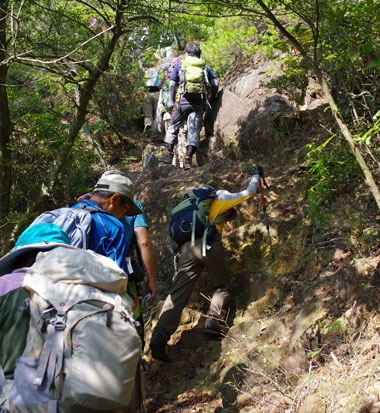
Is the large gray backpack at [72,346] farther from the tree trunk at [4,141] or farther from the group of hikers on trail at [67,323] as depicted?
the tree trunk at [4,141]

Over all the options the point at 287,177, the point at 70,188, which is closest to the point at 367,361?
the point at 287,177

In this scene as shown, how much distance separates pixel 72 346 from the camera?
2.00 metres

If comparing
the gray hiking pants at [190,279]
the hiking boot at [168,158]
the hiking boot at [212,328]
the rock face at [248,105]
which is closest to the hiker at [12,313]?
the gray hiking pants at [190,279]

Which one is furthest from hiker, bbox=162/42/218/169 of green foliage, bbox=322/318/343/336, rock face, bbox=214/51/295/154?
green foliage, bbox=322/318/343/336

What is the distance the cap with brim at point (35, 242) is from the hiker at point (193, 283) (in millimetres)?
2489

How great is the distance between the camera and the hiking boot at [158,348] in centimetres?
482

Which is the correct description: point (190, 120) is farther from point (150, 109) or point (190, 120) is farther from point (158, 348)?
point (158, 348)

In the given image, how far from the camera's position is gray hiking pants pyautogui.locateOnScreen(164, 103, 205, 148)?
835cm

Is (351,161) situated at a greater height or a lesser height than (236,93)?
lesser

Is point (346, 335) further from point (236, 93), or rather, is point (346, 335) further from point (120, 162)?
point (120, 162)

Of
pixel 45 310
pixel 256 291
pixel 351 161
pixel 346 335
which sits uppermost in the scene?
pixel 351 161

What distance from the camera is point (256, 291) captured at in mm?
5172

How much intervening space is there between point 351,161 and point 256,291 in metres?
1.95

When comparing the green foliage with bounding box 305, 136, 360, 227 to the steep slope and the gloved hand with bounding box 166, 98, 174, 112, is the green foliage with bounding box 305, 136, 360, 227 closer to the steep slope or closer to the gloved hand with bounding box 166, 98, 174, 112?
the steep slope
